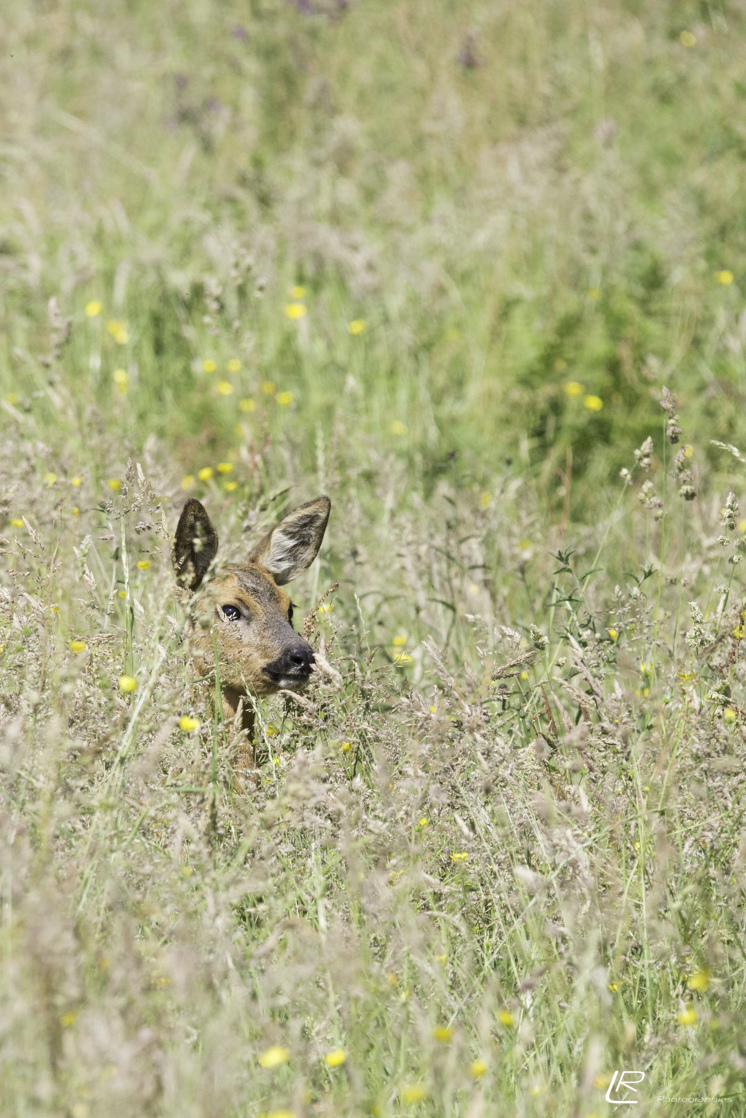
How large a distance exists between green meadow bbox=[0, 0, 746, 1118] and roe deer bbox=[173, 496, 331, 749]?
0.14 meters

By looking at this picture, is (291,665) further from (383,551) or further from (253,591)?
(383,551)

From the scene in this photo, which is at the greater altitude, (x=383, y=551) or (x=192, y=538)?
(x=192, y=538)

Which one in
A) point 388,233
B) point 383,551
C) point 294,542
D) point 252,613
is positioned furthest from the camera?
point 388,233

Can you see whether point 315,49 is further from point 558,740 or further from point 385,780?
point 385,780

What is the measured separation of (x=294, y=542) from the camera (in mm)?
4391

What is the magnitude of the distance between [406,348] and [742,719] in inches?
150

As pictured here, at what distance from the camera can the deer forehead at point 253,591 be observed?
4.03 meters

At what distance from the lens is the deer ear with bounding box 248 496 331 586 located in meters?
4.21

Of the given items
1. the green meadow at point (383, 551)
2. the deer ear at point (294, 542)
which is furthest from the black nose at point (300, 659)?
the deer ear at point (294, 542)

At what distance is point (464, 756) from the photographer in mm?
3061

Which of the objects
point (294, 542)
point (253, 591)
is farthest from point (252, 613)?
point (294, 542)

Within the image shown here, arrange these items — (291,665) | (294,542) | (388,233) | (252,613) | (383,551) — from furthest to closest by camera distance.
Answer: (388,233), (383,551), (294,542), (252,613), (291,665)

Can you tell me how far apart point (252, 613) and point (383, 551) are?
2.92 feet

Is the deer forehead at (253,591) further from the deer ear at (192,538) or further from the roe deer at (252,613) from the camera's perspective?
the deer ear at (192,538)
